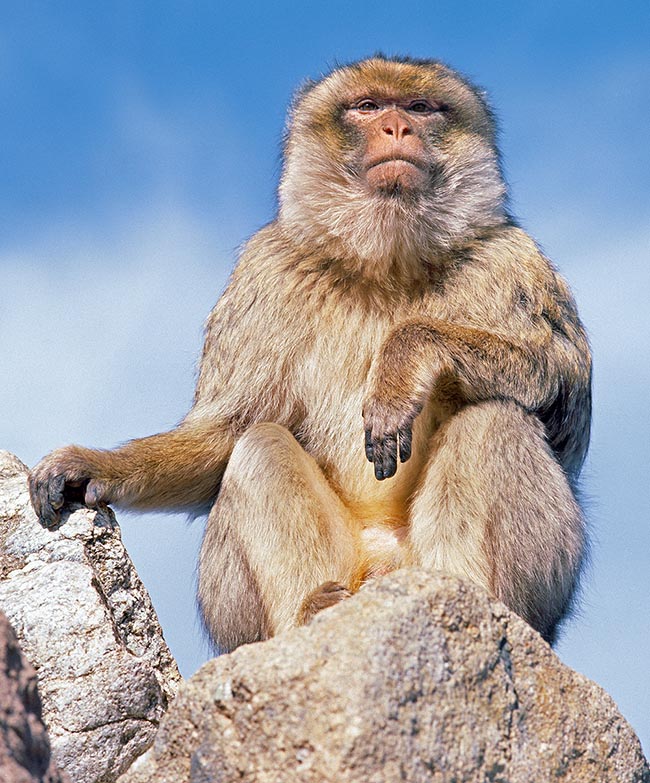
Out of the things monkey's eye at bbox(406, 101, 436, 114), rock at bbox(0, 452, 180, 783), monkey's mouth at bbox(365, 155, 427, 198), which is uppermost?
monkey's eye at bbox(406, 101, 436, 114)

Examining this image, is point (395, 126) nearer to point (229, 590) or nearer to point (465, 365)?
point (465, 365)

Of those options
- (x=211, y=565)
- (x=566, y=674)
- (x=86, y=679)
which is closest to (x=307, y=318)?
(x=211, y=565)

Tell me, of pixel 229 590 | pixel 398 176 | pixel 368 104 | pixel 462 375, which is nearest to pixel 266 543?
pixel 229 590

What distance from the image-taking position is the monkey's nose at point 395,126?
537cm

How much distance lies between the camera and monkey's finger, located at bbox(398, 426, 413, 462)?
191 inches

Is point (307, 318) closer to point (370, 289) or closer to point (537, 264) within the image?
point (370, 289)

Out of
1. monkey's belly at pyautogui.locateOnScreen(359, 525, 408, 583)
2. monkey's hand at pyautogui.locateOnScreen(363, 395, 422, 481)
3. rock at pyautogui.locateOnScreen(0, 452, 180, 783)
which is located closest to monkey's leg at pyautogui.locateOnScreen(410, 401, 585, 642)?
monkey's belly at pyautogui.locateOnScreen(359, 525, 408, 583)

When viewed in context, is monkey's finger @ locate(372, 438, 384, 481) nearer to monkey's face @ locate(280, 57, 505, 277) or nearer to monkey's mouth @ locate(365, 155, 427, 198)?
monkey's face @ locate(280, 57, 505, 277)

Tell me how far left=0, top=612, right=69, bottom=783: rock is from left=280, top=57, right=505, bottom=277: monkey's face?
2.94m

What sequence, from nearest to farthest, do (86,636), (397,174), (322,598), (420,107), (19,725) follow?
(19,725) → (86,636) → (322,598) → (397,174) → (420,107)

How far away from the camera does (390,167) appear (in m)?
5.37

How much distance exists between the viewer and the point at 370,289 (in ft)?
18.1

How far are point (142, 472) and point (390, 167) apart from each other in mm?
1671

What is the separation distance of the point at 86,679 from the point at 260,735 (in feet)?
5.37
